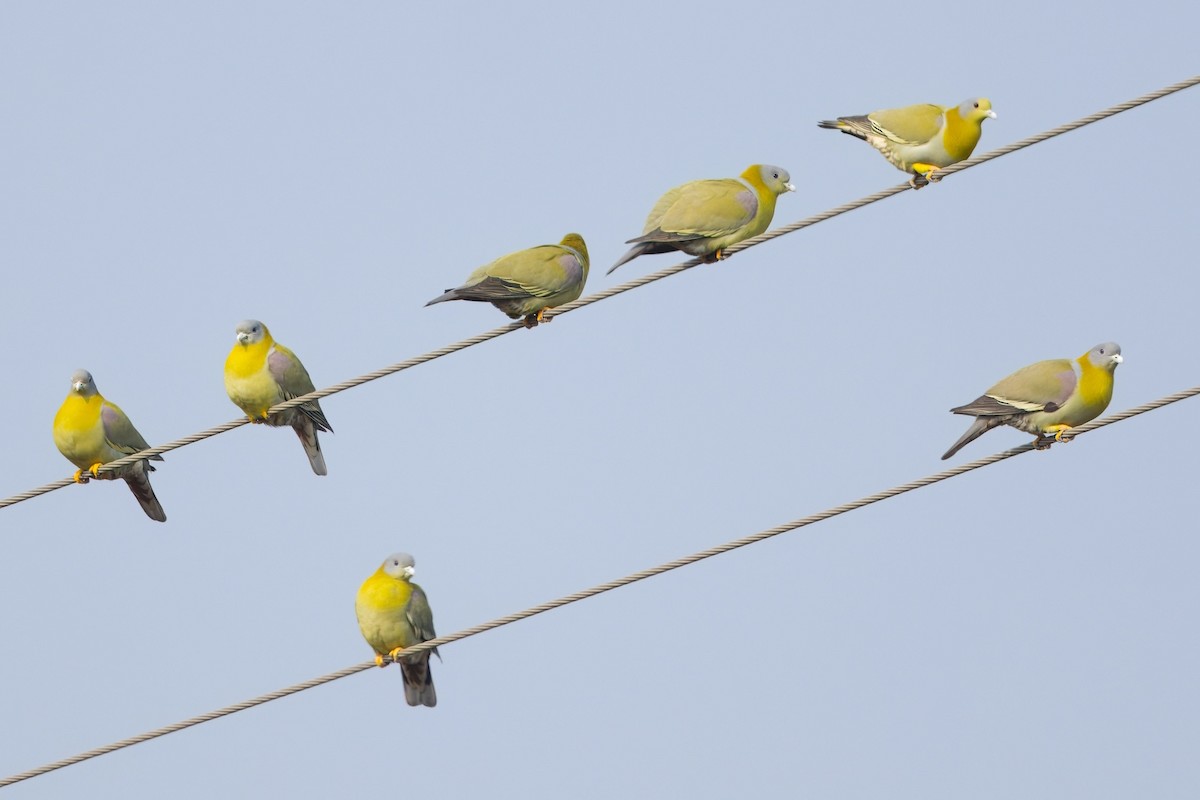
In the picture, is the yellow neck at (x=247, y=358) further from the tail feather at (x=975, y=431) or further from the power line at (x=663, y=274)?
the tail feather at (x=975, y=431)

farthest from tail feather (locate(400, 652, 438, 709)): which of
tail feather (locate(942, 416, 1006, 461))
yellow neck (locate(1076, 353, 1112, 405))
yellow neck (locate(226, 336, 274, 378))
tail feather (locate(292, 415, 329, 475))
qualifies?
yellow neck (locate(1076, 353, 1112, 405))

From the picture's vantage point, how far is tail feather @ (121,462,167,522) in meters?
15.5

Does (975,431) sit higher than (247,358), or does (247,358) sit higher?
(247,358)

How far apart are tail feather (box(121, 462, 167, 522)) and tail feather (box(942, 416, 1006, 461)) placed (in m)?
5.46

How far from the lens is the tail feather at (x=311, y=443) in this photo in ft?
49.3

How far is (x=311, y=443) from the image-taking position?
15.2m

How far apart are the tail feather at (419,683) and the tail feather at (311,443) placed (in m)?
1.77

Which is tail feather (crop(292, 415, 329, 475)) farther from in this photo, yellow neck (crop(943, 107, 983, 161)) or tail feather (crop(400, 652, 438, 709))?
yellow neck (crop(943, 107, 983, 161))

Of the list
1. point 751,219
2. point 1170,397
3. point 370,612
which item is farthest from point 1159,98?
point 370,612

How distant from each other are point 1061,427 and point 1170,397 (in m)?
2.42

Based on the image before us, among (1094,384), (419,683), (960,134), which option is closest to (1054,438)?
(1094,384)

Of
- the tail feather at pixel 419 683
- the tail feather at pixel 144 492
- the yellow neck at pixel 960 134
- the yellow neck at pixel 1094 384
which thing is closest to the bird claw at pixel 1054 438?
the yellow neck at pixel 1094 384

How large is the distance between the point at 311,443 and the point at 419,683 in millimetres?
1937

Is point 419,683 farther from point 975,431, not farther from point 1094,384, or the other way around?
point 1094,384
